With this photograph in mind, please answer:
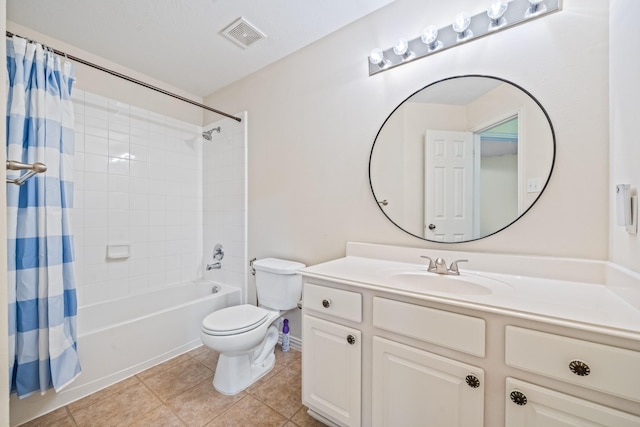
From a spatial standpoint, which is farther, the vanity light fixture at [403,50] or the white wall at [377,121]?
the vanity light fixture at [403,50]

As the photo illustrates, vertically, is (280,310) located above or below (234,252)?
below

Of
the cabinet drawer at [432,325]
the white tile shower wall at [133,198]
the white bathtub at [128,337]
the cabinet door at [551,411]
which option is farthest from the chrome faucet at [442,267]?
the white tile shower wall at [133,198]

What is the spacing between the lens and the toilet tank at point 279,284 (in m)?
1.79

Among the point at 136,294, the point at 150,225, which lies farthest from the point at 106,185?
the point at 136,294

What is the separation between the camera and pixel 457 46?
1.34 m

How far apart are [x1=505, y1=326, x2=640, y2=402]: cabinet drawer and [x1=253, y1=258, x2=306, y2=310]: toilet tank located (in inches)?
48.6

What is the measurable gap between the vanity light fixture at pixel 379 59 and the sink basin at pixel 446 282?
1.20m

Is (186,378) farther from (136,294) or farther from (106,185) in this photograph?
(106,185)

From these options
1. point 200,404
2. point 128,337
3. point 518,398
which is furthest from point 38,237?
point 518,398

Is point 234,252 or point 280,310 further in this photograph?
point 234,252

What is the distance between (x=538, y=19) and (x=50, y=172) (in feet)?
8.24

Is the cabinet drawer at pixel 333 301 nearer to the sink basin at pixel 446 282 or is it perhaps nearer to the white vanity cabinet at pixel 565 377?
the sink basin at pixel 446 282

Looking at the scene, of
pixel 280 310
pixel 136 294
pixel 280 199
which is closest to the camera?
pixel 280 310

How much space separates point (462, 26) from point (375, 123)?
23.9 inches
